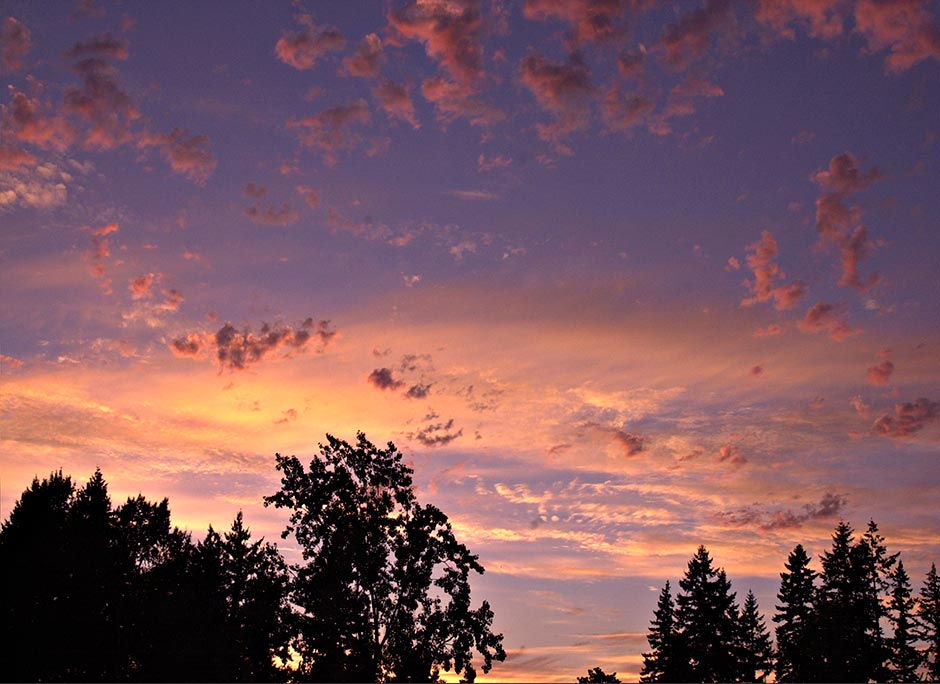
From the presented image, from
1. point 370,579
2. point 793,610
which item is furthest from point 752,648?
point 370,579

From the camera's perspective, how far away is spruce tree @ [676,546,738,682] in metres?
68.8

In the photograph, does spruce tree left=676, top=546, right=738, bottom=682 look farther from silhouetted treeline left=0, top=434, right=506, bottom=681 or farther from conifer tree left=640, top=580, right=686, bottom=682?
silhouetted treeline left=0, top=434, right=506, bottom=681

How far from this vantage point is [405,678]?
1711 inches

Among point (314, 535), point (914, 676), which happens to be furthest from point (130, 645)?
point (914, 676)

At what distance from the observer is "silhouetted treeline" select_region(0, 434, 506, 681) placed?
147ft

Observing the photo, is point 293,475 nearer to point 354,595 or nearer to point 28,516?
point 354,595

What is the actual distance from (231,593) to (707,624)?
46.4 m

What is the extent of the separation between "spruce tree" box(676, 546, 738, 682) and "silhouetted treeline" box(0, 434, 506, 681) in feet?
102

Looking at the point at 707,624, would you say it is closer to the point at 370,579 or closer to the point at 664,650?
Answer: the point at 664,650

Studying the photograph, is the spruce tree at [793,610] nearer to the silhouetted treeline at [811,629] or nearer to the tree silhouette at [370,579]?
the silhouetted treeline at [811,629]

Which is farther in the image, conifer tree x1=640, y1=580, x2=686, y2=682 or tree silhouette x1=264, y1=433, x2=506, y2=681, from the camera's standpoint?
conifer tree x1=640, y1=580, x2=686, y2=682

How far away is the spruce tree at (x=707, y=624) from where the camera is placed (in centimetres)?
6875

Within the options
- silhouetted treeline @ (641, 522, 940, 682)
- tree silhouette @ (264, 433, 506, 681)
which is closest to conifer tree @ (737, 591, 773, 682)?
silhouetted treeline @ (641, 522, 940, 682)

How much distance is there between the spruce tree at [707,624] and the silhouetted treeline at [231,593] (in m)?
31.1
